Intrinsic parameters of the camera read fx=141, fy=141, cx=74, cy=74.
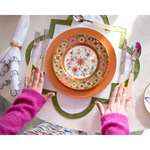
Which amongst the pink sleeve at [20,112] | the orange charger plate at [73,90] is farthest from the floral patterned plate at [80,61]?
the pink sleeve at [20,112]

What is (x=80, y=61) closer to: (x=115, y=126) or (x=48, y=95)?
(x=48, y=95)

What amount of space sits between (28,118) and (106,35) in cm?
59

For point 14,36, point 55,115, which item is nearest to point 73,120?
point 55,115

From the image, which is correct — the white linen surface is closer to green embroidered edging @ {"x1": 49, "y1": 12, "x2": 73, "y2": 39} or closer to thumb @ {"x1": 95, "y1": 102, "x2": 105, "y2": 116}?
green embroidered edging @ {"x1": 49, "y1": 12, "x2": 73, "y2": 39}

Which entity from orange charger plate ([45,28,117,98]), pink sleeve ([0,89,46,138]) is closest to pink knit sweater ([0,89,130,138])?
pink sleeve ([0,89,46,138])

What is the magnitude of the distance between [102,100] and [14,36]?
0.60 meters

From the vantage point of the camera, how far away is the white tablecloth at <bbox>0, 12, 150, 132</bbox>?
0.73m

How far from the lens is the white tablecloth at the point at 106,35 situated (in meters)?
0.73

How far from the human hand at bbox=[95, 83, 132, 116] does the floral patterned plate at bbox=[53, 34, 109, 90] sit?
0.35ft

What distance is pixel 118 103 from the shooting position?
0.71 m

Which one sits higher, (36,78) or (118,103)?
(36,78)

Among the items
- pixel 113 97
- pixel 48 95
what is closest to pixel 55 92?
pixel 48 95

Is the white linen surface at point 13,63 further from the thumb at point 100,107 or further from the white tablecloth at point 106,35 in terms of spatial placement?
the thumb at point 100,107

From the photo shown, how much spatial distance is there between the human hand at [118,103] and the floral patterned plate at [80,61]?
11 centimetres
